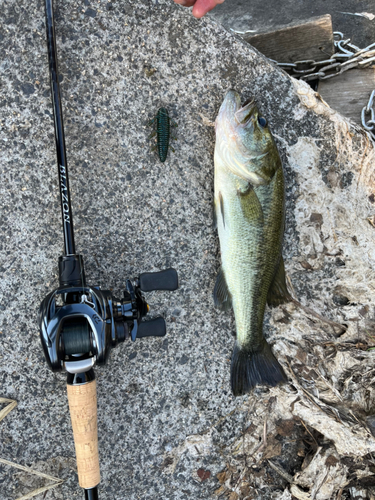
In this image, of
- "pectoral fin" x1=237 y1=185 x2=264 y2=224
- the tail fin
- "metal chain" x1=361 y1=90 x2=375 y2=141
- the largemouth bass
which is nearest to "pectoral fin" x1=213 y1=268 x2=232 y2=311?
the largemouth bass

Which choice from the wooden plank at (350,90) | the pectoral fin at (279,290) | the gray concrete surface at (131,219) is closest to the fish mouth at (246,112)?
the gray concrete surface at (131,219)

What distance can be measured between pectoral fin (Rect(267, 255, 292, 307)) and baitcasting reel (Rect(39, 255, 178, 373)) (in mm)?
759

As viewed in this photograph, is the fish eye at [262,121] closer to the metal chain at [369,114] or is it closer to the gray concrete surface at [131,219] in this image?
the gray concrete surface at [131,219]

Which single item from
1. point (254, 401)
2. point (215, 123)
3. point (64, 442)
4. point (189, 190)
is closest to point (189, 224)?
point (189, 190)

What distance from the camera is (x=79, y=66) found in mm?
2348

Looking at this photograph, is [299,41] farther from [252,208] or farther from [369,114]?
[252,208]

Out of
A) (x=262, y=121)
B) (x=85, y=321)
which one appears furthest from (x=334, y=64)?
(x=85, y=321)

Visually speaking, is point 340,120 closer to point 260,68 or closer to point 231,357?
point 260,68

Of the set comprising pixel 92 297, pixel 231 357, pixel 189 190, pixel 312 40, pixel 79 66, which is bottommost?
pixel 231 357

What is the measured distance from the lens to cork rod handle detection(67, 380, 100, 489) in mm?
1934

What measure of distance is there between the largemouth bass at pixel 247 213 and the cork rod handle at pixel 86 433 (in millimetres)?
995

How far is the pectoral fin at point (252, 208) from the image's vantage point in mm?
2275

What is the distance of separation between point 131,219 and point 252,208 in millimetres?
804

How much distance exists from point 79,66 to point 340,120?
1824 millimetres
